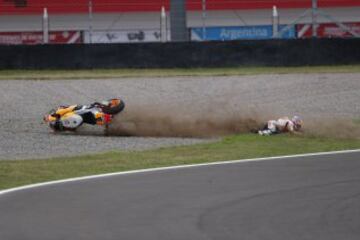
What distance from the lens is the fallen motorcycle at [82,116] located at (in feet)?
54.5

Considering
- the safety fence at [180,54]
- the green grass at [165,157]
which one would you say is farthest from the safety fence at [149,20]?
the green grass at [165,157]

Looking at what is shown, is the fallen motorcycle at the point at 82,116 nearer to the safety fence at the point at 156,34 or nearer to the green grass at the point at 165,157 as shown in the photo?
the green grass at the point at 165,157

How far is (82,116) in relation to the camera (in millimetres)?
16641

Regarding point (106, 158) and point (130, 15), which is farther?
point (130, 15)

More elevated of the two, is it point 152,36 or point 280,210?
point 152,36

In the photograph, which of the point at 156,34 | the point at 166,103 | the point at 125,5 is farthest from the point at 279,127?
the point at 125,5

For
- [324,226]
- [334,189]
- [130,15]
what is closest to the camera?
[324,226]

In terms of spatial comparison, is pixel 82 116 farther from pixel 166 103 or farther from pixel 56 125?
pixel 166 103

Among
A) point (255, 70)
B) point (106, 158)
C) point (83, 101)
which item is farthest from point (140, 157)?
point (255, 70)

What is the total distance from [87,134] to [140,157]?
12.5 ft

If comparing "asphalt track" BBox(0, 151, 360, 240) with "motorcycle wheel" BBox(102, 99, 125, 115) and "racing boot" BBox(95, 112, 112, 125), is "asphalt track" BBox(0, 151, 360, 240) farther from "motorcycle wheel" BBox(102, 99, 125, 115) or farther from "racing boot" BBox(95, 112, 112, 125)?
"motorcycle wheel" BBox(102, 99, 125, 115)

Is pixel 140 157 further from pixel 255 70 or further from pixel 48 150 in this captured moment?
pixel 255 70

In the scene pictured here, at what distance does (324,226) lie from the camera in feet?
24.9

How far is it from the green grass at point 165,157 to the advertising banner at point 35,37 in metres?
25.8
